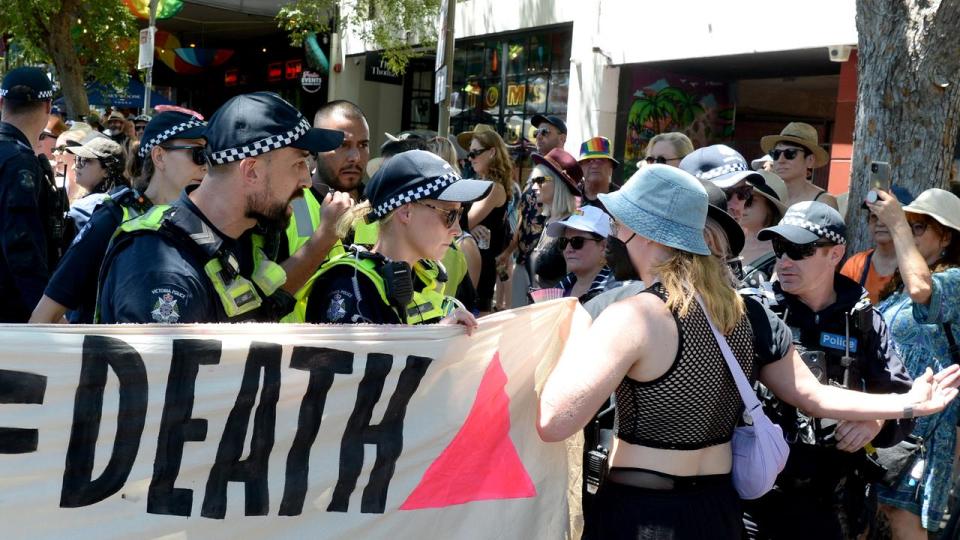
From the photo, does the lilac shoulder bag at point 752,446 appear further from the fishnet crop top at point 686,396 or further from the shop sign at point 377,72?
the shop sign at point 377,72

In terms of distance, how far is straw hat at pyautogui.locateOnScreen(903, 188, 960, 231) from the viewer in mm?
4781

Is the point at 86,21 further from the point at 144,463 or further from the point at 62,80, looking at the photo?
the point at 144,463

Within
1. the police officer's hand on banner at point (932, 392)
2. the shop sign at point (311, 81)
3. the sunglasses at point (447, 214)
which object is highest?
the shop sign at point (311, 81)

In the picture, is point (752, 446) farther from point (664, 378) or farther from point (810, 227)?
point (810, 227)

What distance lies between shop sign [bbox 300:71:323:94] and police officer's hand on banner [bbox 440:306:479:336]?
782 inches

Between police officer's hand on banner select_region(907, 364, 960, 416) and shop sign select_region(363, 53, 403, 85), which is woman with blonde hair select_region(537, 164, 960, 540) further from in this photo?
shop sign select_region(363, 53, 403, 85)

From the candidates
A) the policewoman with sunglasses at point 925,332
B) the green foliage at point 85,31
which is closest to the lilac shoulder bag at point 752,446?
the policewoman with sunglasses at point 925,332

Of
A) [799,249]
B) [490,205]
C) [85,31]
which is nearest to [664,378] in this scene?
[799,249]

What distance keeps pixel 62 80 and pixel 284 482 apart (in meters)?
16.5

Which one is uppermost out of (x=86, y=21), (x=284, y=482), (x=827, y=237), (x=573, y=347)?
(x=86, y=21)

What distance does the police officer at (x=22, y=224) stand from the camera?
472 cm

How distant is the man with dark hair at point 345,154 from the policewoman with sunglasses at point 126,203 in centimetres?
75

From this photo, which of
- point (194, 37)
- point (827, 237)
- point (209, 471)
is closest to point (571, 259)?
point (827, 237)

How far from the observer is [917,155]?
553cm
